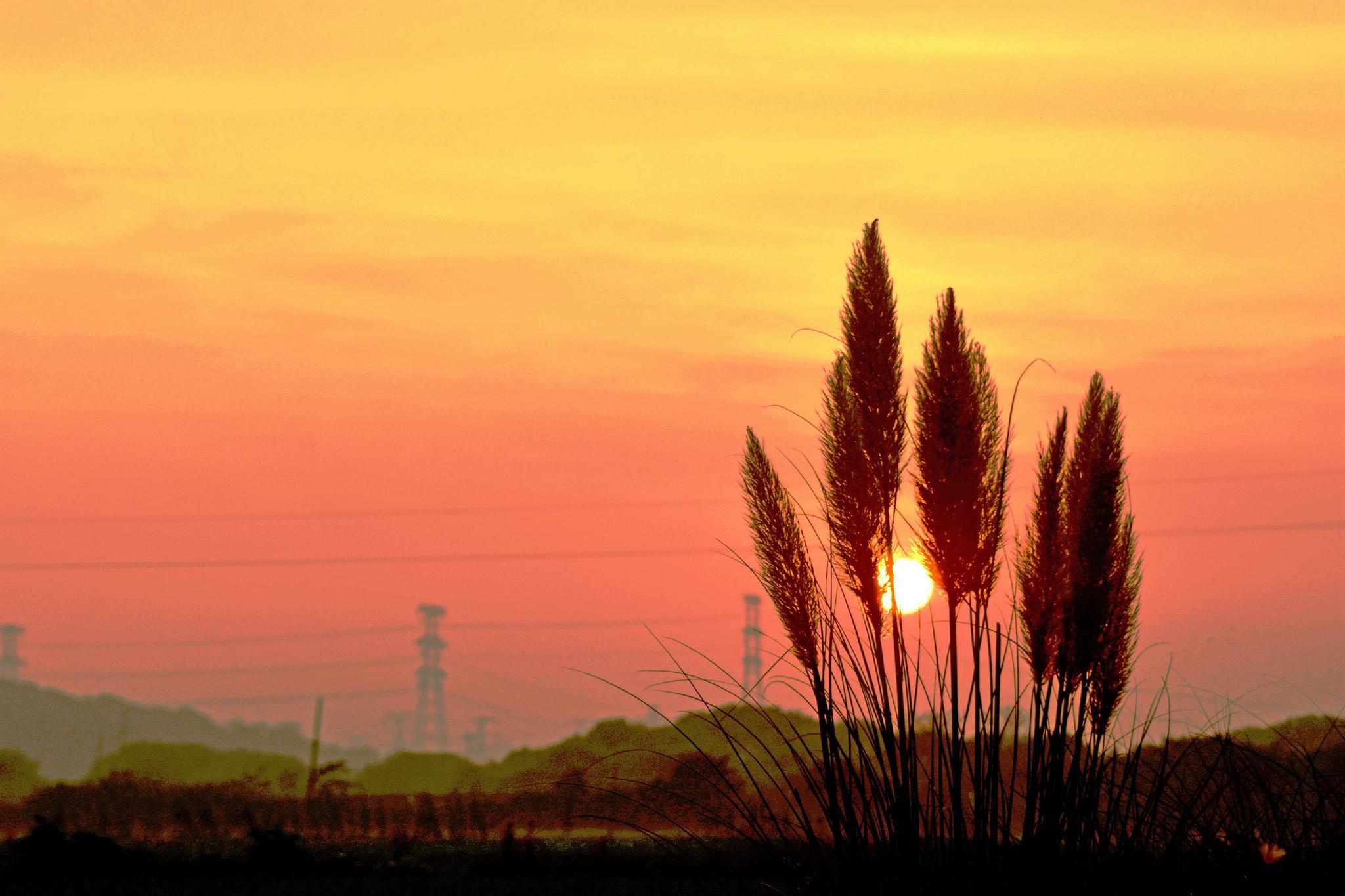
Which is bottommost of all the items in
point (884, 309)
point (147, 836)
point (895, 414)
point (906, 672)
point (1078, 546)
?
point (147, 836)

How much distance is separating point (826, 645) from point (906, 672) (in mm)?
240

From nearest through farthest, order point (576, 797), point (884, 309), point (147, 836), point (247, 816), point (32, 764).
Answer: point (884, 309)
point (147, 836)
point (247, 816)
point (576, 797)
point (32, 764)

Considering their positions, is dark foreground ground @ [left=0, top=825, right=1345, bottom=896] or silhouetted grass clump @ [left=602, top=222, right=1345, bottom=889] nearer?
silhouetted grass clump @ [left=602, top=222, right=1345, bottom=889]

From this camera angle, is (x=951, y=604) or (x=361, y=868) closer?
(x=951, y=604)

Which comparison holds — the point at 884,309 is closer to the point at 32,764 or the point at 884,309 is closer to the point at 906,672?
the point at 906,672

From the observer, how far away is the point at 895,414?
3393 millimetres

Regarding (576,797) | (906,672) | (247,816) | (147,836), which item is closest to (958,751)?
(906,672)

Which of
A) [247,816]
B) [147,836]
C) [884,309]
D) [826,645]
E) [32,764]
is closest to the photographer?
[884,309]

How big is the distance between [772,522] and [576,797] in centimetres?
1046

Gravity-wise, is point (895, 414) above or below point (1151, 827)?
above

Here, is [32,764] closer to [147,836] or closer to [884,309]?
[147,836]

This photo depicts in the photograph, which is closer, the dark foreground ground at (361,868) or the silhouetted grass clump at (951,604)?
the silhouetted grass clump at (951,604)

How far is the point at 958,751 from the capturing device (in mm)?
3582

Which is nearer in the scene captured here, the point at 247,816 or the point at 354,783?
the point at 247,816
